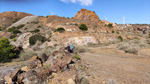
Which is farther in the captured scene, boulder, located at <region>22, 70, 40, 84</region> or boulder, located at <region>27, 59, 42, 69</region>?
boulder, located at <region>27, 59, 42, 69</region>

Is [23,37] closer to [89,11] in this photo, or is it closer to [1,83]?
[1,83]

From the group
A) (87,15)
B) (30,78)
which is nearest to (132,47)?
(30,78)

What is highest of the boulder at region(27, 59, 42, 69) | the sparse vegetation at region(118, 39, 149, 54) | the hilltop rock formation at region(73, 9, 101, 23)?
the hilltop rock formation at region(73, 9, 101, 23)

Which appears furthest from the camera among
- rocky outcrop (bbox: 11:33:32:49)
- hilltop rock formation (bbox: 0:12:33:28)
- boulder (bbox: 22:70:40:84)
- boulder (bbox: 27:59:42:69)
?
hilltop rock formation (bbox: 0:12:33:28)

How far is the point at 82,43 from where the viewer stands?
18984 millimetres

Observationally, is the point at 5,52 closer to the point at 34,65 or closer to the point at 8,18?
the point at 34,65

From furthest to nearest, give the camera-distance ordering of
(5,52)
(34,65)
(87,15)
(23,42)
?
(87,15)
(23,42)
(5,52)
(34,65)

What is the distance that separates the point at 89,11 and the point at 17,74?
40029 millimetres

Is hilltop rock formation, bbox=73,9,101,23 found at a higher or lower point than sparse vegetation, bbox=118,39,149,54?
higher

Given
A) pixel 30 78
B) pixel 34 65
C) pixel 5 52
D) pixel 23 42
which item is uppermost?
pixel 23 42

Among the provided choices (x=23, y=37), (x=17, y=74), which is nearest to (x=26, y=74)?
(x=17, y=74)

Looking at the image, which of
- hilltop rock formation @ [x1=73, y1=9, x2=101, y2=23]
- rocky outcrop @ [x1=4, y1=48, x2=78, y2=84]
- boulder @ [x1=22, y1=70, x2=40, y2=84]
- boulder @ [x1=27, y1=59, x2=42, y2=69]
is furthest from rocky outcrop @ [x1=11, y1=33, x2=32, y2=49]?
hilltop rock formation @ [x1=73, y1=9, x2=101, y2=23]

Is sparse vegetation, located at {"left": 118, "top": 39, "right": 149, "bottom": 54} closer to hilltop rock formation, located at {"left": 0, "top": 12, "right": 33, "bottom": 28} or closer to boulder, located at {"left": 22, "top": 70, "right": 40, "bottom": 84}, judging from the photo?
boulder, located at {"left": 22, "top": 70, "right": 40, "bottom": 84}

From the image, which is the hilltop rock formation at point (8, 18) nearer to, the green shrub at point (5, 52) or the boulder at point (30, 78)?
the green shrub at point (5, 52)
